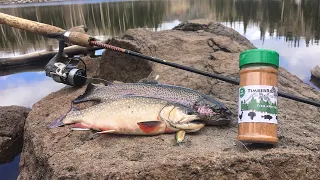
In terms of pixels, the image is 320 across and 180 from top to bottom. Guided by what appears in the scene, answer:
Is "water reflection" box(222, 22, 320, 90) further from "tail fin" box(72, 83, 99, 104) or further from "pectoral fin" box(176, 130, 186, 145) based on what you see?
"pectoral fin" box(176, 130, 186, 145)

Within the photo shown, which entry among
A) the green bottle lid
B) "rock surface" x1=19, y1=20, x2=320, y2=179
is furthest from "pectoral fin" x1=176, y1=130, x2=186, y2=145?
the green bottle lid

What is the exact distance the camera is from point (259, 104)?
299cm

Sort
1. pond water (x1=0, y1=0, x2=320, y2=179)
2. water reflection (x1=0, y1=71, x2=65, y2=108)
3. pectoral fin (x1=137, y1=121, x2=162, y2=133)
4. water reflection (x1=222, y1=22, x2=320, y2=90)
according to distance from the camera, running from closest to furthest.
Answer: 1. pectoral fin (x1=137, y1=121, x2=162, y2=133)
2. water reflection (x1=0, y1=71, x2=65, y2=108)
3. pond water (x1=0, y1=0, x2=320, y2=179)
4. water reflection (x1=222, y1=22, x2=320, y2=90)

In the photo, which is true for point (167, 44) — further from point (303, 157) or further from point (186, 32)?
point (303, 157)

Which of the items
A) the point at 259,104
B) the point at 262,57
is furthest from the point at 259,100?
the point at 262,57

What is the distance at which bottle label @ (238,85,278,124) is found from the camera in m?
2.98

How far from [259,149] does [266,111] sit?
35cm

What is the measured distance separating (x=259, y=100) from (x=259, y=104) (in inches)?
1.4

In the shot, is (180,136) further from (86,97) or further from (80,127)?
(86,97)

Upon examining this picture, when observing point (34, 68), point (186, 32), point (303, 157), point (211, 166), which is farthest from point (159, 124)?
point (34, 68)

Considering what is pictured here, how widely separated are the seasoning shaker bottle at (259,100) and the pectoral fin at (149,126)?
863mm

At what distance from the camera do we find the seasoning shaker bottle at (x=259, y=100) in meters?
2.98

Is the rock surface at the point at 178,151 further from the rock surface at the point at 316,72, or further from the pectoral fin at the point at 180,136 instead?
the rock surface at the point at 316,72

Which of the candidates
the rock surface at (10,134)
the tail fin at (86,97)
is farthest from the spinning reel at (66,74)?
the rock surface at (10,134)
